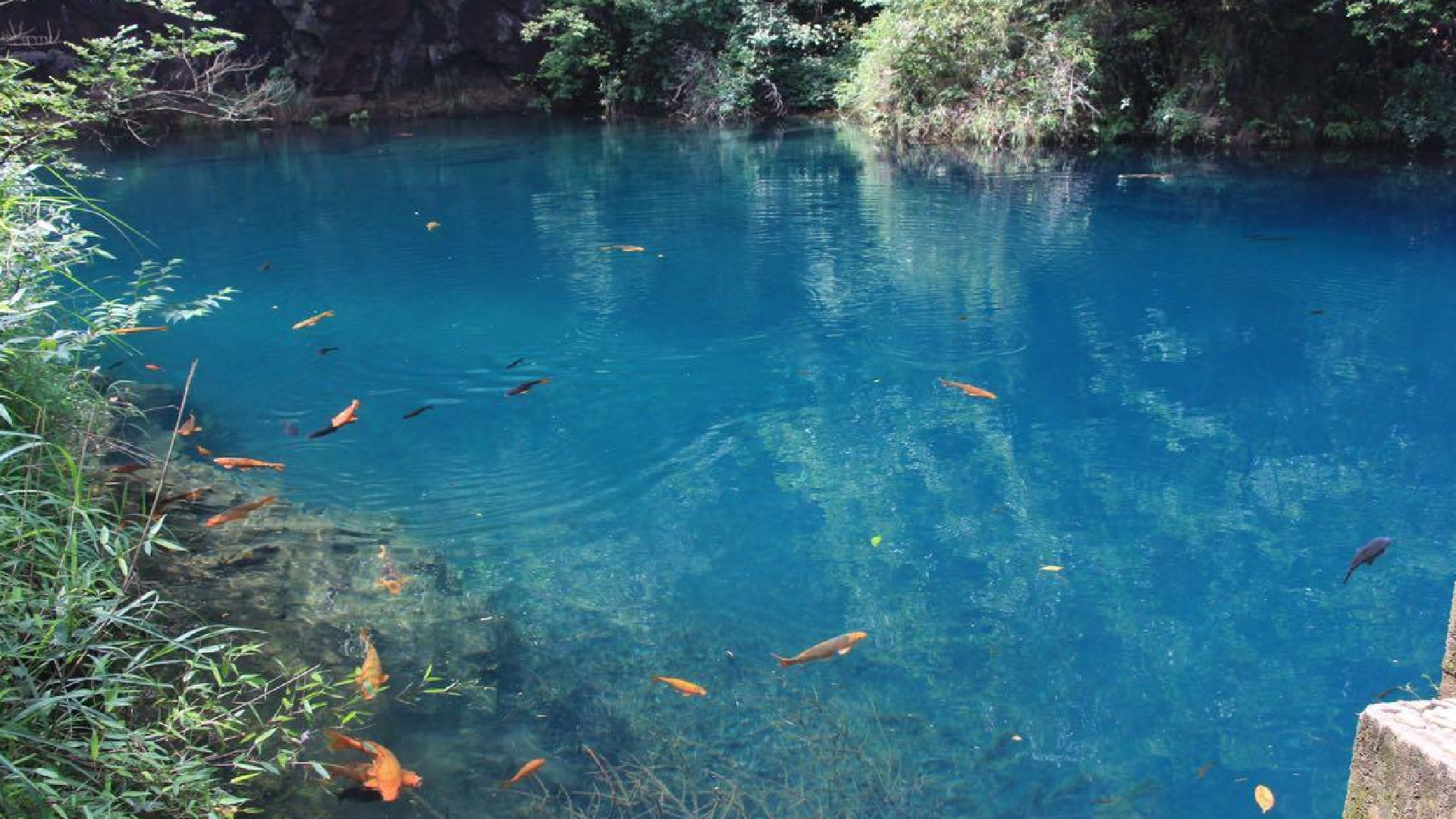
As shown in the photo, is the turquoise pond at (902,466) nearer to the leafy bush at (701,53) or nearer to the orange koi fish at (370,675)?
the orange koi fish at (370,675)

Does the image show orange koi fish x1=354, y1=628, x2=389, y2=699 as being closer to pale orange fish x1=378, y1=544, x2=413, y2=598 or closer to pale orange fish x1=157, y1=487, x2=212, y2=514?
pale orange fish x1=378, y1=544, x2=413, y2=598

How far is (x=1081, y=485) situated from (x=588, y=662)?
249cm

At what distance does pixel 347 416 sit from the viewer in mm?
5738

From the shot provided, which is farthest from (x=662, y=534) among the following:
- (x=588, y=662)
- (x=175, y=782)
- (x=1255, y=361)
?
(x=1255, y=361)

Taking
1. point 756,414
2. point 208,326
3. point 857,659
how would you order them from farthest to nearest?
point 208,326
point 756,414
point 857,659

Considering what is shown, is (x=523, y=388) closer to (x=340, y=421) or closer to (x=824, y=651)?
(x=340, y=421)

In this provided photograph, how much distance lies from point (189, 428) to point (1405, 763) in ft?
18.4

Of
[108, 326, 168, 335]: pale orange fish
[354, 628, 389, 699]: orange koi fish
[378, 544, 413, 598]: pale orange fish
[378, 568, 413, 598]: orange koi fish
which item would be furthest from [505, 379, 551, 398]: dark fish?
[354, 628, 389, 699]: orange koi fish

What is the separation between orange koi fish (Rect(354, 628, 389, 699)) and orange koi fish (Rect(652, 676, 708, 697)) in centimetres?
89

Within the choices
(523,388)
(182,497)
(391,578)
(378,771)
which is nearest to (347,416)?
(523,388)

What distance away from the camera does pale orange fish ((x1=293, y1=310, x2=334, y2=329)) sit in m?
7.43

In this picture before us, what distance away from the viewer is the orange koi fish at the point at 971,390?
5855 millimetres

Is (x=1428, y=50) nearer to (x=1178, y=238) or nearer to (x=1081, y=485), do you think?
(x=1178, y=238)

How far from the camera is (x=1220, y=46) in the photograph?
13781mm
